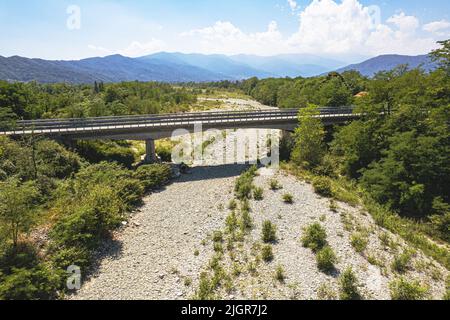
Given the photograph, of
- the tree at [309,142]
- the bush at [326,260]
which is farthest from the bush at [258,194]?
the tree at [309,142]

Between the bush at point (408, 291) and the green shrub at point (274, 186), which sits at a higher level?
the green shrub at point (274, 186)

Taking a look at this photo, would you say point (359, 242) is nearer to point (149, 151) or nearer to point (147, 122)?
point (149, 151)

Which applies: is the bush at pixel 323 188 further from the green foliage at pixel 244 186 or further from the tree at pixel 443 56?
the tree at pixel 443 56

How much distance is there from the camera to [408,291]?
14.6 m

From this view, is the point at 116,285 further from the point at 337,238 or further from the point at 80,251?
the point at 337,238

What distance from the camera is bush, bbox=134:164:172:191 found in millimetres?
30322

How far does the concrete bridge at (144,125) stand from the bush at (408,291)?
29659 mm

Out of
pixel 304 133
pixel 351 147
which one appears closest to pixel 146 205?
pixel 304 133

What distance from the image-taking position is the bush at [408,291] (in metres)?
14.5

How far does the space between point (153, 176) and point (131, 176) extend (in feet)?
8.03

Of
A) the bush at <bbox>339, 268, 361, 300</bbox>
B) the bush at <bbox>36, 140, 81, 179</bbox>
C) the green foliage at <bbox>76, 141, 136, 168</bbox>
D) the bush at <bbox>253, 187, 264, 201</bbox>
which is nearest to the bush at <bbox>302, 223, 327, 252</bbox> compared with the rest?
the bush at <bbox>339, 268, 361, 300</bbox>

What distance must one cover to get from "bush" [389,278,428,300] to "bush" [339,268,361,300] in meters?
1.85
